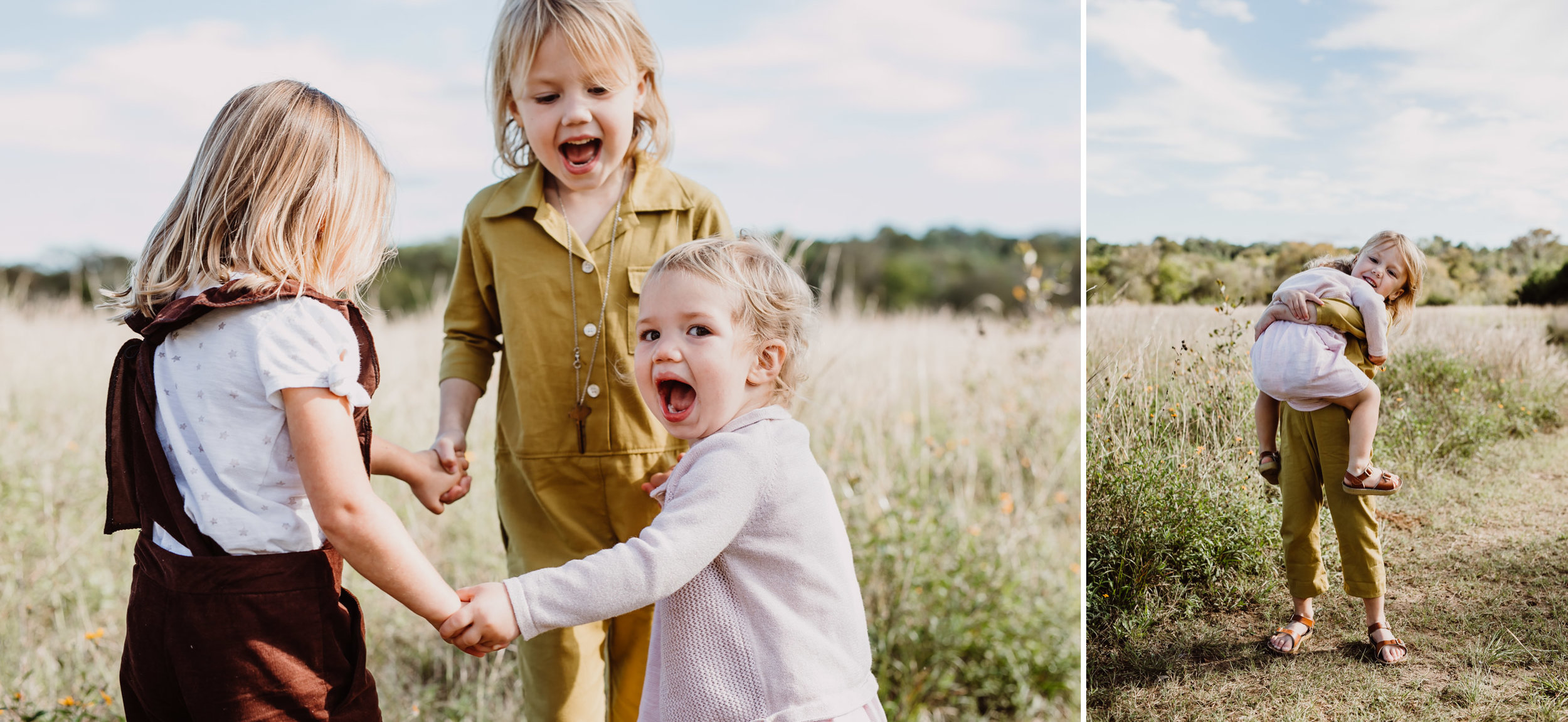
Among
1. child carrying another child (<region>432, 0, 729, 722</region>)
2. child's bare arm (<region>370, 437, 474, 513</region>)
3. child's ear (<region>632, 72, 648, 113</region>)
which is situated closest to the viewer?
child's bare arm (<region>370, 437, 474, 513</region>)

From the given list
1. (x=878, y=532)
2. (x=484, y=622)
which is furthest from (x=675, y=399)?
(x=878, y=532)

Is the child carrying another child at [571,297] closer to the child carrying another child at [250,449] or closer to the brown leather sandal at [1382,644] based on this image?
the child carrying another child at [250,449]

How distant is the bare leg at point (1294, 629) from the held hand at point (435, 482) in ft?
6.02

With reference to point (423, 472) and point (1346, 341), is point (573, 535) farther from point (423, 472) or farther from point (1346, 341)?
point (1346, 341)

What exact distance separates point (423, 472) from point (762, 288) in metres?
0.89

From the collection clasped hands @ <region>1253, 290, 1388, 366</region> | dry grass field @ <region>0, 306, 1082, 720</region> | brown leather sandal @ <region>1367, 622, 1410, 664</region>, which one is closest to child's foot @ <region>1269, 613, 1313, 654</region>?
brown leather sandal @ <region>1367, 622, 1410, 664</region>

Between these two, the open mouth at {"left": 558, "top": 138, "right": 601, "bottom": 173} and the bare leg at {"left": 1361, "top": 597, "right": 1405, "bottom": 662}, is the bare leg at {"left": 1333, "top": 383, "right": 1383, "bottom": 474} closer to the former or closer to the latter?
the bare leg at {"left": 1361, "top": 597, "right": 1405, "bottom": 662}

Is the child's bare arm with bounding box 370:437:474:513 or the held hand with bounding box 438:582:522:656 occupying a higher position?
the child's bare arm with bounding box 370:437:474:513

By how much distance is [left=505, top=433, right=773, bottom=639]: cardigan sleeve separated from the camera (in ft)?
4.91

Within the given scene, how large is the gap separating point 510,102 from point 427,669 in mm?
2174

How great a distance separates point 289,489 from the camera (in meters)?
1.63

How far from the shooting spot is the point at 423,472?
2.09 meters

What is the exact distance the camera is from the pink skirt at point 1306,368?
2.05 meters

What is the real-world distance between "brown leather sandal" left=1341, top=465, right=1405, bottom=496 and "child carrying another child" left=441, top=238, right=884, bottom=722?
114cm
